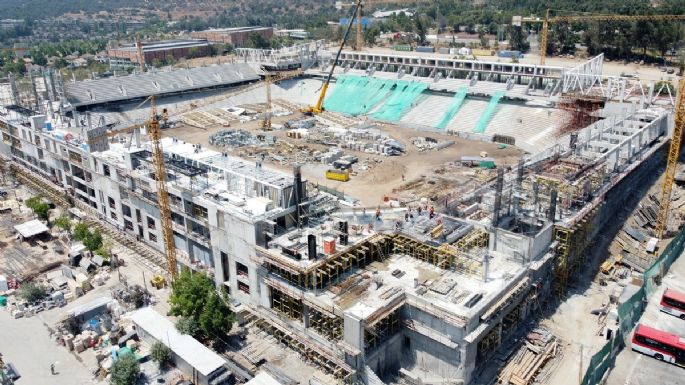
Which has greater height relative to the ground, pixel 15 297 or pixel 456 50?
pixel 456 50

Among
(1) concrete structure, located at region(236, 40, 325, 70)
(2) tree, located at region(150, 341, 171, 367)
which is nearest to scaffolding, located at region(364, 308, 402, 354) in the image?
(2) tree, located at region(150, 341, 171, 367)

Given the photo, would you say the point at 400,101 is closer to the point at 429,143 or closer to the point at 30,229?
the point at 429,143

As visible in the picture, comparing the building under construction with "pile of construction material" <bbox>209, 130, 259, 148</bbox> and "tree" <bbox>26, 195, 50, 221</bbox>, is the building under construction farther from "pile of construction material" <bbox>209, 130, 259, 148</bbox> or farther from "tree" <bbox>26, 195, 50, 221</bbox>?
"pile of construction material" <bbox>209, 130, 259, 148</bbox>

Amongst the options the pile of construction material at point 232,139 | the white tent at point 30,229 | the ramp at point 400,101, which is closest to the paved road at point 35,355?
the white tent at point 30,229

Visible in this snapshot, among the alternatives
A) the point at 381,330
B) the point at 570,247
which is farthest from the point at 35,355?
the point at 570,247

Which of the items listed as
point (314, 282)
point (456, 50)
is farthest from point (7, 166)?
point (456, 50)

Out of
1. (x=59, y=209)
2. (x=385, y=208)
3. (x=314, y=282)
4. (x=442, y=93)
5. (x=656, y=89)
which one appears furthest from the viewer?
(x=442, y=93)

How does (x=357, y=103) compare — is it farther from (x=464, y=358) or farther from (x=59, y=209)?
(x=464, y=358)

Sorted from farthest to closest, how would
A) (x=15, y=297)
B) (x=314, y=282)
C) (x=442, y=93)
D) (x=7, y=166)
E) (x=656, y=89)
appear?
(x=442, y=93) → (x=656, y=89) → (x=7, y=166) → (x=15, y=297) → (x=314, y=282)
